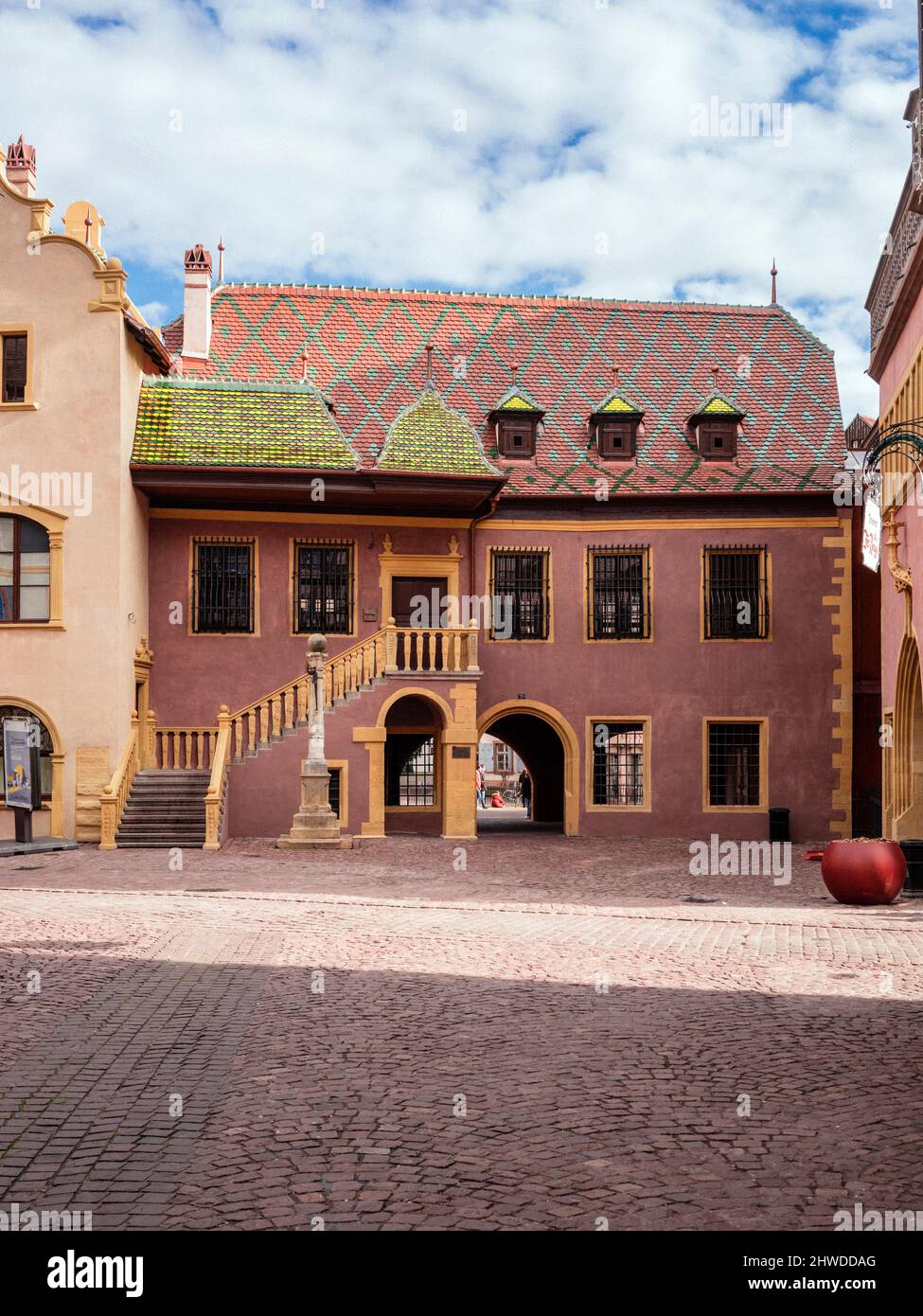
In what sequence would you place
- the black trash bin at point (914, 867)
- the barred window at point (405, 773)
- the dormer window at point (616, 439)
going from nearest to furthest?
the black trash bin at point (914, 867)
the barred window at point (405, 773)
the dormer window at point (616, 439)

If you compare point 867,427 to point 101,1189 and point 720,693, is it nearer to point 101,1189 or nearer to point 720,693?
point 720,693

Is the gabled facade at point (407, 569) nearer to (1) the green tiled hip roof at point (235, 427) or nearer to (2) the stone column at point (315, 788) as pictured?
(1) the green tiled hip roof at point (235, 427)

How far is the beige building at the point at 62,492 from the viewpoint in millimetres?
22859

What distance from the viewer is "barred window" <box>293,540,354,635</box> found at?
25734 millimetres

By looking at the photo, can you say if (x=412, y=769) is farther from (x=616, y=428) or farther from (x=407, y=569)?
(x=616, y=428)

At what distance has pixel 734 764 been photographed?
26.5 meters

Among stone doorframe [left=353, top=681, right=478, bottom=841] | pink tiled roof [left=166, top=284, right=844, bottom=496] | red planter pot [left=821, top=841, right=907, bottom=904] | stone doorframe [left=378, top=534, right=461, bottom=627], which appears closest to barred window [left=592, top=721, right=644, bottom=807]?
stone doorframe [left=353, top=681, right=478, bottom=841]

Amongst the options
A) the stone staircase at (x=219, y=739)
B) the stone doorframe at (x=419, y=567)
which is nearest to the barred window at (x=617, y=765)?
the stone staircase at (x=219, y=739)

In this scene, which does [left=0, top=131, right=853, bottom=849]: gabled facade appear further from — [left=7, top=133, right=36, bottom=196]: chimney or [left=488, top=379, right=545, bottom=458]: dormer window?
[left=7, top=133, right=36, bottom=196]: chimney

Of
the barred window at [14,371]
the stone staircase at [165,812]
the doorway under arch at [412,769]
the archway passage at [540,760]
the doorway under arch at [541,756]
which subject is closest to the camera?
the stone staircase at [165,812]

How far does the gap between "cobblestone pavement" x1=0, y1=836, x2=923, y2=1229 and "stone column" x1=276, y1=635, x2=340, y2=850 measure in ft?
23.5

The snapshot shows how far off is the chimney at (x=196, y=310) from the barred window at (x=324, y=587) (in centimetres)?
526

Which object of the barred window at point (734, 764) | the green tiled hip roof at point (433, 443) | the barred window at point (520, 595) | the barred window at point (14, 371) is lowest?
the barred window at point (734, 764)
